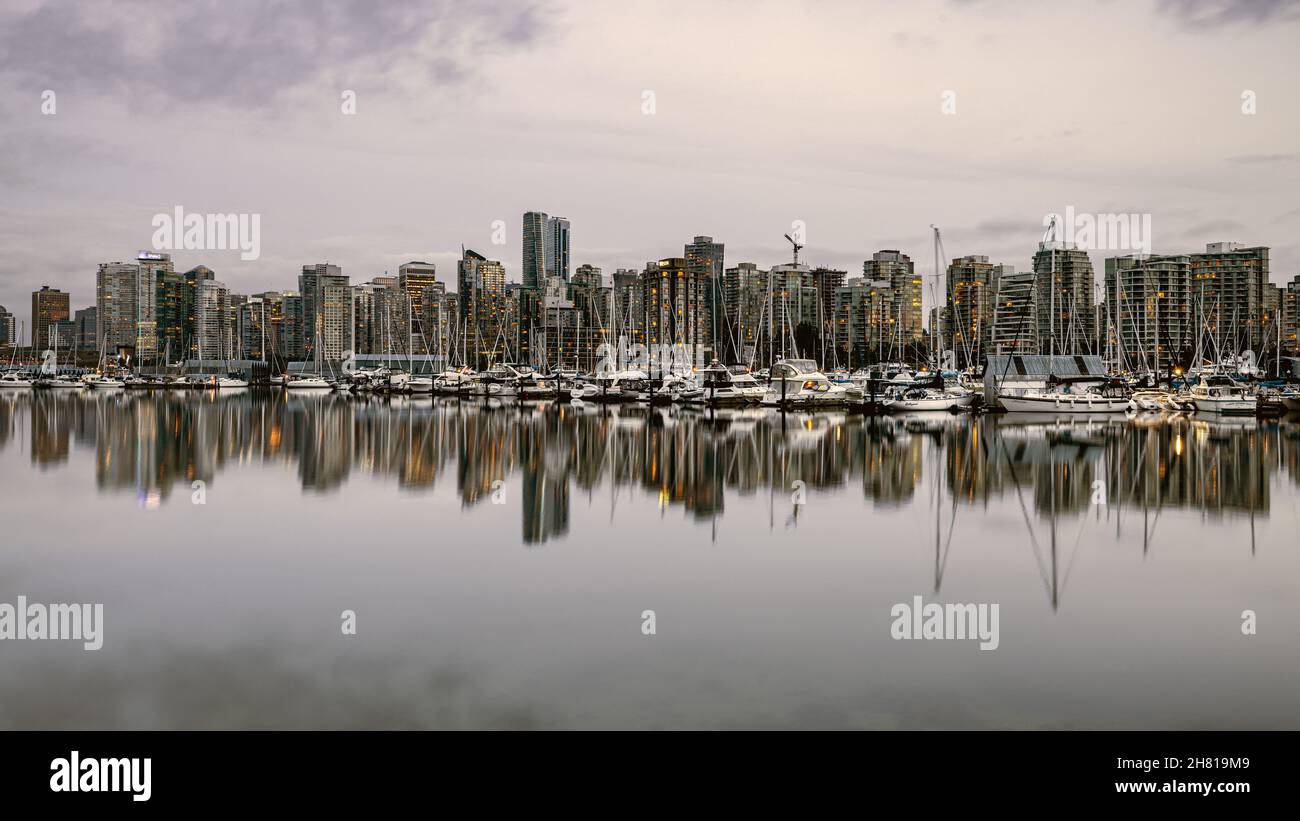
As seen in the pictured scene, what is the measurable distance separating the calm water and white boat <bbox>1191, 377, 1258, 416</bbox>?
34.2 m

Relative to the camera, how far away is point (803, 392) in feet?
252

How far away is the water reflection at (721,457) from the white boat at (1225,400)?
12.1 feet

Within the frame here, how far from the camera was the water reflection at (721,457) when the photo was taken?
1067 inches

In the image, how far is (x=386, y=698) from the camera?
1082 centimetres

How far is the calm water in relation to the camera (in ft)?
35.2

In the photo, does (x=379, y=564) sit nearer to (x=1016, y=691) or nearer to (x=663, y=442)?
(x=1016, y=691)

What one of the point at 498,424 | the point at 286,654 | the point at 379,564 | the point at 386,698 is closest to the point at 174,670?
the point at 286,654

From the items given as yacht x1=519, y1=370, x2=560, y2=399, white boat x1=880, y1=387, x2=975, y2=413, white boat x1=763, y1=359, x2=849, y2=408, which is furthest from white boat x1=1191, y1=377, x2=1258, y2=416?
yacht x1=519, y1=370, x2=560, y2=399
